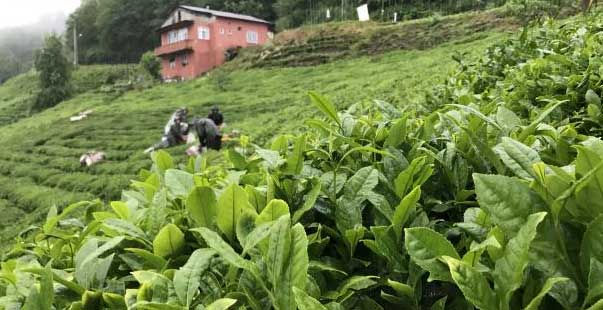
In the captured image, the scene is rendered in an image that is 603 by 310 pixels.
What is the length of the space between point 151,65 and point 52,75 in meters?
5.79

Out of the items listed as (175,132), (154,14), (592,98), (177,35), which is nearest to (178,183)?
(592,98)

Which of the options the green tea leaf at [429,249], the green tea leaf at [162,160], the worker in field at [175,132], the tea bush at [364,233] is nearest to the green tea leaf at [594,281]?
the tea bush at [364,233]

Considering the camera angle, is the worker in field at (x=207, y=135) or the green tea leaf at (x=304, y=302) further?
the worker in field at (x=207, y=135)

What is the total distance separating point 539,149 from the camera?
78cm

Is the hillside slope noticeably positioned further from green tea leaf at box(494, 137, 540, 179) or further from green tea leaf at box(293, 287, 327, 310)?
green tea leaf at box(293, 287, 327, 310)

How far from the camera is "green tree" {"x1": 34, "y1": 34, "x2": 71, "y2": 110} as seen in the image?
1130 inches

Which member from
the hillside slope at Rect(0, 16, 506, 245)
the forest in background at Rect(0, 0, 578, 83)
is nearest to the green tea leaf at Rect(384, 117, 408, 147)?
the hillside slope at Rect(0, 16, 506, 245)

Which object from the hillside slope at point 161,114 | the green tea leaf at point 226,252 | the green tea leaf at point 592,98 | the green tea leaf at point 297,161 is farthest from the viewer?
the hillside slope at point 161,114

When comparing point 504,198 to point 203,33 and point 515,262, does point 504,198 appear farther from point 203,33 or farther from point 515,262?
point 203,33

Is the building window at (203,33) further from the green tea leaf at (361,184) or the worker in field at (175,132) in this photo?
the green tea leaf at (361,184)

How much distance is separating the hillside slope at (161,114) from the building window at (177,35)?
5.24 m

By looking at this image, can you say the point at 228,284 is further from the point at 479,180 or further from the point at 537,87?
the point at 537,87

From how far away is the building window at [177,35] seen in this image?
1120 inches

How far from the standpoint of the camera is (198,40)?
27312mm
